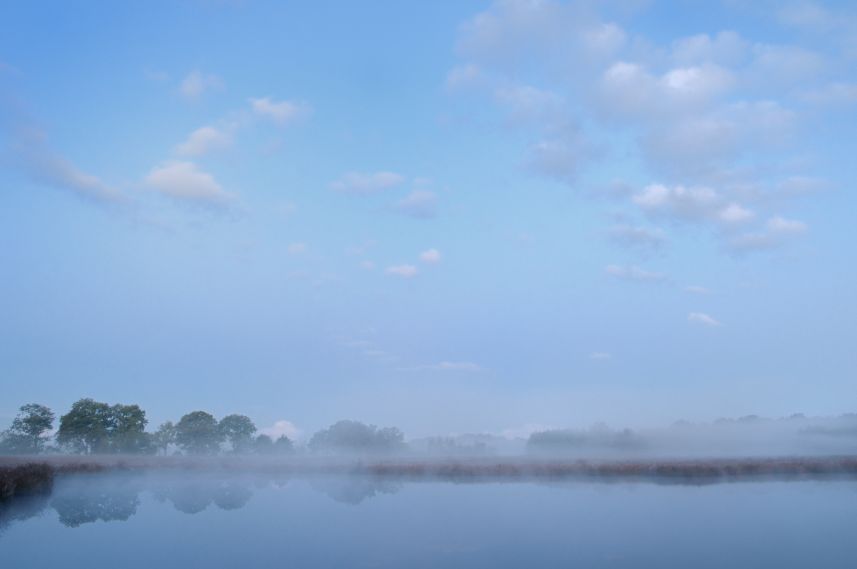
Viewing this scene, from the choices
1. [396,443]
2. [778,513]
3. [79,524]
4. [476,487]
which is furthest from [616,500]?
[396,443]

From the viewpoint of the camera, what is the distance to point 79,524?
20.6 meters

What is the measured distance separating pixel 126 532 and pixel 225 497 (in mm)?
8843

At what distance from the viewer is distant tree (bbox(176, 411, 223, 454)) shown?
230ft

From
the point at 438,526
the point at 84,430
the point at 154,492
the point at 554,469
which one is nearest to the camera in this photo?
the point at 438,526

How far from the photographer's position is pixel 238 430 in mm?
73312

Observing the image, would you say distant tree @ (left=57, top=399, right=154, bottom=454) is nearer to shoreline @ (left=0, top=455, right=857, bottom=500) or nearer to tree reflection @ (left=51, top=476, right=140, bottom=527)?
shoreline @ (left=0, top=455, right=857, bottom=500)

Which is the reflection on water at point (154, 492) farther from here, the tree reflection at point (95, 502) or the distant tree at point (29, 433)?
the distant tree at point (29, 433)

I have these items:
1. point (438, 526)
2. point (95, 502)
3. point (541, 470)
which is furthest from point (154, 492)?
point (541, 470)

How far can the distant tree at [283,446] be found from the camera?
7656 cm

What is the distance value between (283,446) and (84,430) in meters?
22.1

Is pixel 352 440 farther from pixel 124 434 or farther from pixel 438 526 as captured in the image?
pixel 438 526

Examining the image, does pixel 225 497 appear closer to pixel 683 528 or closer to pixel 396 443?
pixel 683 528

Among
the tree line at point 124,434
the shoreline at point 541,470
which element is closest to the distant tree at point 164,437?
the tree line at point 124,434

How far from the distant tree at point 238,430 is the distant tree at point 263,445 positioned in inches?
42.9
